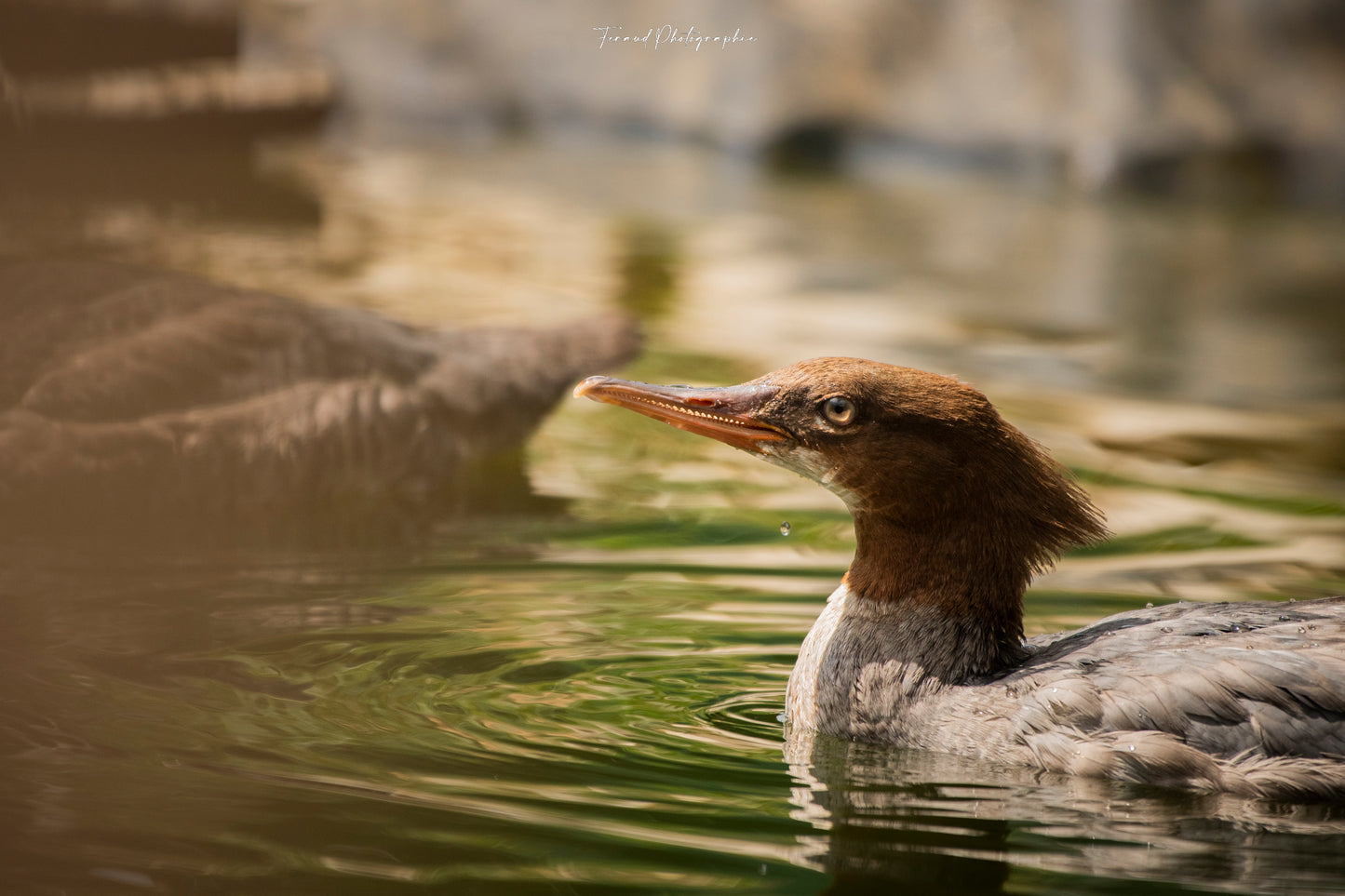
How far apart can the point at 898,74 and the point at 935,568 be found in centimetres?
1077

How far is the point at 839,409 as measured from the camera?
4.34m

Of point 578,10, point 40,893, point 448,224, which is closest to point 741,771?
point 40,893

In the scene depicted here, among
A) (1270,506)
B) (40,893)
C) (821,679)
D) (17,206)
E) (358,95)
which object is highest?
(358,95)

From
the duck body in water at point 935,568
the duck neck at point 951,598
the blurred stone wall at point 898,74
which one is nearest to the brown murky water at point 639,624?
the duck body in water at point 935,568

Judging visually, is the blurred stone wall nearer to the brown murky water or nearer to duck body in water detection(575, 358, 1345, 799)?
the brown murky water

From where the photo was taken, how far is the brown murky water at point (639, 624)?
→ 348cm

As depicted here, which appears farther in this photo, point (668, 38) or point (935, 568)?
point (668, 38)

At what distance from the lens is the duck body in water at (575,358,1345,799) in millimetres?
4152

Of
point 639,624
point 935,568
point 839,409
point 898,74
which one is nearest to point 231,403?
point 639,624

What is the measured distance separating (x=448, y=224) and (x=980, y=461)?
8.58 metres

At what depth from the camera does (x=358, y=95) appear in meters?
16.6

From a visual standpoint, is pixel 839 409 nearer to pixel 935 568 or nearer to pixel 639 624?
pixel 935 568

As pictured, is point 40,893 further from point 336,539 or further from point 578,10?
point 578,10

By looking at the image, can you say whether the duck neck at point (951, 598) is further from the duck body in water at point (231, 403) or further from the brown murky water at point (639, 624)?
the duck body in water at point (231, 403)
